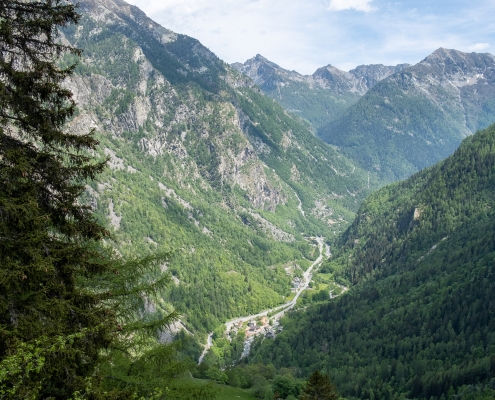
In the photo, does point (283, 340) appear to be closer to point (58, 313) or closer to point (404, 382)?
point (404, 382)

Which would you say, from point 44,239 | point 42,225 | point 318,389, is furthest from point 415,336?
point 42,225

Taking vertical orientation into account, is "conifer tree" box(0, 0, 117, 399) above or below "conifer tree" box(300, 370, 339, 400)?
above

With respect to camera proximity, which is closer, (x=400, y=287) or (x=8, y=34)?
(x=8, y=34)

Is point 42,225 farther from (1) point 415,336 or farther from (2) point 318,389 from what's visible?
(1) point 415,336

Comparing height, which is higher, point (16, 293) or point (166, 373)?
point (16, 293)

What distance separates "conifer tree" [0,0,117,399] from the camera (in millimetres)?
14156

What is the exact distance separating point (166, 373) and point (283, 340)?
6447 inches

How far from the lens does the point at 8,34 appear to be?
16000mm

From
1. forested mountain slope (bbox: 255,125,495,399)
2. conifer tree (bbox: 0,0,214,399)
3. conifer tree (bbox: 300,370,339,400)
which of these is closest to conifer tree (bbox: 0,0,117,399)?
conifer tree (bbox: 0,0,214,399)

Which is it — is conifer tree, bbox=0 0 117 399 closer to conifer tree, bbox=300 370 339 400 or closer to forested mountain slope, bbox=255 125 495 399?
conifer tree, bbox=300 370 339 400

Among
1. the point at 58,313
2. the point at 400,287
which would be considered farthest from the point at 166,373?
the point at 400,287

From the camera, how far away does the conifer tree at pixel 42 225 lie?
14.2 meters

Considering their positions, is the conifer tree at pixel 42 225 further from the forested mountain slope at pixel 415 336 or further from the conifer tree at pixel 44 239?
the forested mountain slope at pixel 415 336

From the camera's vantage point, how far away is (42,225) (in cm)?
1559
